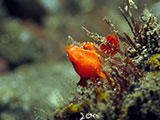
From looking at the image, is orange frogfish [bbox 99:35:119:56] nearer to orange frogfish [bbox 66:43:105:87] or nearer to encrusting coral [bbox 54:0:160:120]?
encrusting coral [bbox 54:0:160:120]

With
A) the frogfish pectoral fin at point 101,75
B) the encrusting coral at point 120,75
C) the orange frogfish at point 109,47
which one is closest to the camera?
the encrusting coral at point 120,75

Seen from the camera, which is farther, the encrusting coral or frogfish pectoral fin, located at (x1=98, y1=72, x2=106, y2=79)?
frogfish pectoral fin, located at (x1=98, y1=72, x2=106, y2=79)

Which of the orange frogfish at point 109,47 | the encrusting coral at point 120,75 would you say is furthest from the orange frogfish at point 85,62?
the orange frogfish at point 109,47

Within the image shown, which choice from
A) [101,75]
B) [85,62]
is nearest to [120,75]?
[101,75]

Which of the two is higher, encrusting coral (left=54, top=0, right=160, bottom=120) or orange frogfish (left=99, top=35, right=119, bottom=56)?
orange frogfish (left=99, top=35, right=119, bottom=56)

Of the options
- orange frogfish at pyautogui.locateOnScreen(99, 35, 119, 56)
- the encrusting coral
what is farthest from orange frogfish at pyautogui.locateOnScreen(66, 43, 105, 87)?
orange frogfish at pyautogui.locateOnScreen(99, 35, 119, 56)

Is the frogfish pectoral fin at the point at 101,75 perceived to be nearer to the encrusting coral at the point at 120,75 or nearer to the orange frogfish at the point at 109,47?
the encrusting coral at the point at 120,75

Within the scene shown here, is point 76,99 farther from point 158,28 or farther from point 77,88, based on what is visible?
point 158,28

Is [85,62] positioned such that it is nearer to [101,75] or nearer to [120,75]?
[101,75]
